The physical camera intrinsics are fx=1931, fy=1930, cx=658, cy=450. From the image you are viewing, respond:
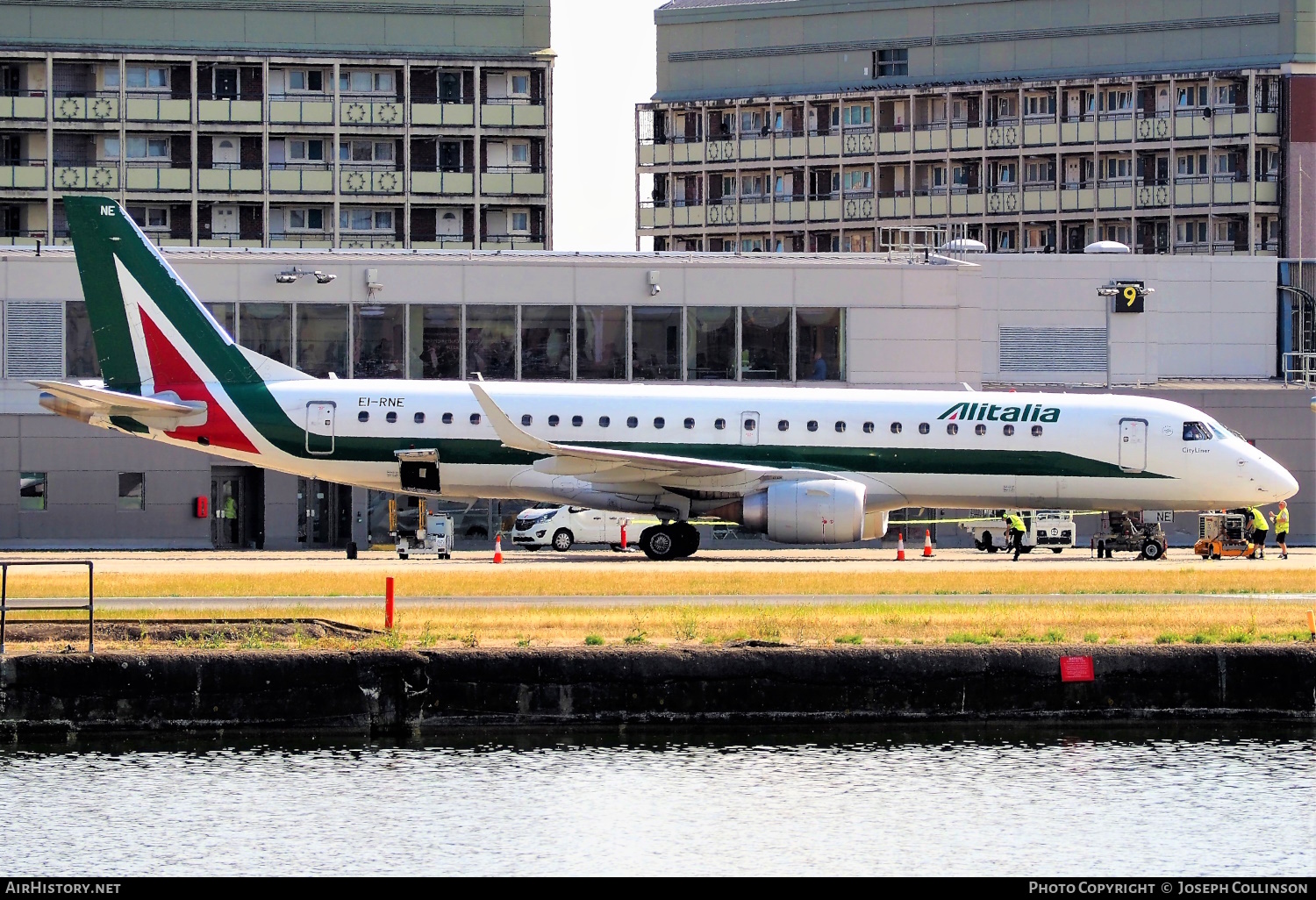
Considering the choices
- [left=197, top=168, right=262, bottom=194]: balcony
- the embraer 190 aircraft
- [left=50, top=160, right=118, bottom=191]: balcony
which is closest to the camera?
the embraer 190 aircraft

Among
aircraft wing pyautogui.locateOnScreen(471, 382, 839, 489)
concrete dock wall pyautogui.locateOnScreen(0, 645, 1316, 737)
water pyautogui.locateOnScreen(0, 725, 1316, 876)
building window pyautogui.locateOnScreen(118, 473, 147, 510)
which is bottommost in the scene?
water pyautogui.locateOnScreen(0, 725, 1316, 876)

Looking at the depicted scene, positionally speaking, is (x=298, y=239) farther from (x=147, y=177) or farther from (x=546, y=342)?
(x=546, y=342)

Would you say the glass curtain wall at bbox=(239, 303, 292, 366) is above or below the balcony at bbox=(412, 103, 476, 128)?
below

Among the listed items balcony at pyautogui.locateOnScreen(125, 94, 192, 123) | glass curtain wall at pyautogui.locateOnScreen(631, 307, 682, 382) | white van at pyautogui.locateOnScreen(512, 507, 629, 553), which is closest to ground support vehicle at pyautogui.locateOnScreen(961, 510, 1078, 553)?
white van at pyautogui.locateOnScreen(512, 507, 629, 553)

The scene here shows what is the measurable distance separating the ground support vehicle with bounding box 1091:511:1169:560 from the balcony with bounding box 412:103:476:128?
6188cm

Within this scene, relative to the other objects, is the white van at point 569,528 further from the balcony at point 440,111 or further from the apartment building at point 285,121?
the balcony at point 440,111

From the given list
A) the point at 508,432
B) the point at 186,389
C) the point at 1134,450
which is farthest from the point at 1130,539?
the point at 186,389

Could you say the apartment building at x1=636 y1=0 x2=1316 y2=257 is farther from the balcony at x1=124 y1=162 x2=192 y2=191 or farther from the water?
the water

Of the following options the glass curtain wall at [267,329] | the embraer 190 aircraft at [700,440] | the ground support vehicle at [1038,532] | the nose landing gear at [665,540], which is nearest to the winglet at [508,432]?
the embraer 190 aircraft at [700,440]

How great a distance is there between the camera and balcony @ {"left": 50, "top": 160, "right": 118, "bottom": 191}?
4114 inches

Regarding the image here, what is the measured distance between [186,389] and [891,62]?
73.3 meters

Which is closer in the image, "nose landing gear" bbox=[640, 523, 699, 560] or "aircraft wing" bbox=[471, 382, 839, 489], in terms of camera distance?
"aircraft wing" bbox=[471, 382, 839, 489]

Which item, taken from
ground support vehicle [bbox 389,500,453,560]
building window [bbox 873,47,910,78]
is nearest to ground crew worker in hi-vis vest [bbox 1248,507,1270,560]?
ground support vehicle [bbox 389,500,453,560]

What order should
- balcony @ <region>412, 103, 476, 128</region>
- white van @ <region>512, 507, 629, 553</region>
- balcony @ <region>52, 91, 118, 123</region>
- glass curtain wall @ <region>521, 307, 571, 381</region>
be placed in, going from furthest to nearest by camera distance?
balcony @ <region>412, 103, 476, 128</region>, balcony @ <region>52, 91, 118, 123</region>, glass curtain wall @ <region>521, 307, 571, 381</region>, white van @ <region>512, 507, 629, 553</region>
